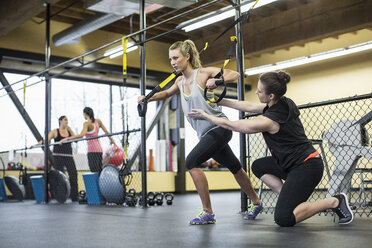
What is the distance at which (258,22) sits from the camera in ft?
29.5

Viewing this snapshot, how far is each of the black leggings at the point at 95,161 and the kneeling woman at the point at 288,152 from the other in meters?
3.81

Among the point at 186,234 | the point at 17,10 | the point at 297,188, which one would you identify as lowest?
the point at 186,234

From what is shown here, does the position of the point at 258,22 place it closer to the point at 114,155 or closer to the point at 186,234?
the point at 114,155

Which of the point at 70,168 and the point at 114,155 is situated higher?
the point at 114,155

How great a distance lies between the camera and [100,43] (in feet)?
31.7

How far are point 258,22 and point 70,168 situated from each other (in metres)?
4.74

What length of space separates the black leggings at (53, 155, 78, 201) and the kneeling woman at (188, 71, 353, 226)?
4458mm

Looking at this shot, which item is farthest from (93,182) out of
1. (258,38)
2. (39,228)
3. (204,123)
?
(258,38)

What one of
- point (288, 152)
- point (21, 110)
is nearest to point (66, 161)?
point (21, 110)

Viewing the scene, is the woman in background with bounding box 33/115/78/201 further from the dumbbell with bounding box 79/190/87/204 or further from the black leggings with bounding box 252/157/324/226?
the black leggings with bounding box 252/157/324/226

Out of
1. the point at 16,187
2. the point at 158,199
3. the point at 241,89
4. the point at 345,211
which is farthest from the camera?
the point at 16,187

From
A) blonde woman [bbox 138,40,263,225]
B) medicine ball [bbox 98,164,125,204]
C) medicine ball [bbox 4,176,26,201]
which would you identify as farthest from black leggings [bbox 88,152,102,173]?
blonde woman [bbox 138,40,263,225]

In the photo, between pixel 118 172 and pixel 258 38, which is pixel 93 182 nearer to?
pixel 118 172

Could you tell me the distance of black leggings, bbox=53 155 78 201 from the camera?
6.84 meters
